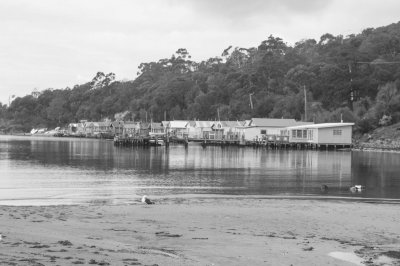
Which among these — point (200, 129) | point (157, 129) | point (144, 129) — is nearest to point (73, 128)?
point (144, 129)

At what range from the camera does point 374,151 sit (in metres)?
75.6

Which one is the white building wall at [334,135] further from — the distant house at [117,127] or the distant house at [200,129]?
the distant house at [117,127]

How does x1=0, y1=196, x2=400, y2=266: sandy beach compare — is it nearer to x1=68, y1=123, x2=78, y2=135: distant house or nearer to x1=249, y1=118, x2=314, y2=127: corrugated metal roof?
x1=249, y1=118, x2=314, y2=127: corrugated metal roof

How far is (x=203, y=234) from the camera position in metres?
15.1

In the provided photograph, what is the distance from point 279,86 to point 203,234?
11306 centimetres

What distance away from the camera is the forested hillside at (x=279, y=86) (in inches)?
3942

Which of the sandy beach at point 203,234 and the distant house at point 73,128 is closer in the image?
the sandy beach at point 203,234

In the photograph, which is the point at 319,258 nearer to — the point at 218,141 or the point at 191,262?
the point at 191,262

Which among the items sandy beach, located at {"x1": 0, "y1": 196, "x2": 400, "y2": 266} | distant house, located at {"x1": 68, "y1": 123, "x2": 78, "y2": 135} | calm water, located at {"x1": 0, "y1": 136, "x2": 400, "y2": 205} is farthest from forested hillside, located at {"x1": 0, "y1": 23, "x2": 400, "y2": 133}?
sandy beach, located at {"x1": 0, "y1": 196, "x2": 400, "y2": 266}

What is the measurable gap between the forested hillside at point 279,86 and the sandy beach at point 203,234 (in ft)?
235

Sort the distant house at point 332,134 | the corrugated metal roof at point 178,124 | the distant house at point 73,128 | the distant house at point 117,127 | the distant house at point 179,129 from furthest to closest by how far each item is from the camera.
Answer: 1. the distant house at point 73,128
2. the distant house at point 117,127
3. the corrugated metal roof at point 178,124
4. the distant house at point 179,129
5. the distant house at point 332,134

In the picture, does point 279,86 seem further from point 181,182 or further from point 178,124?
point 181,182

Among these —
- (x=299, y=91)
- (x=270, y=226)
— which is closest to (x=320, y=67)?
(x=299, y=91)

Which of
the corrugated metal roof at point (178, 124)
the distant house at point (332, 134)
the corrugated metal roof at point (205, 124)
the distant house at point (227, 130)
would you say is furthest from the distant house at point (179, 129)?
the distant house at point (332, 134)
